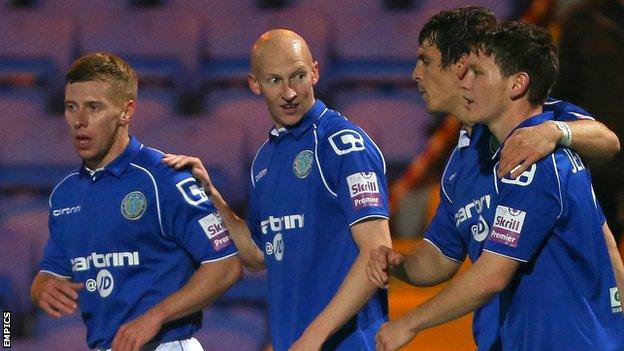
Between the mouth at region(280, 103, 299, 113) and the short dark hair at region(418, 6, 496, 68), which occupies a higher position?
the short dark hair at region(418, 6, 496, 68)

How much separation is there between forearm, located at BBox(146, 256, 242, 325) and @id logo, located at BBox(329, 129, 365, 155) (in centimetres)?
47

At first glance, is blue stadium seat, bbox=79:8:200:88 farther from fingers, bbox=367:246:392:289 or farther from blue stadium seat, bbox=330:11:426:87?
Answer: fingers, bbox=367:246:392:289

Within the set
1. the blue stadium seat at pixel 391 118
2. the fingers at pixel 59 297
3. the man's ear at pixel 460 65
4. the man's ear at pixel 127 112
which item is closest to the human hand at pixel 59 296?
the fingers at pixel 59 297

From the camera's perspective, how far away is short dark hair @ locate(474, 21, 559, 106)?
Result: 2525 mm

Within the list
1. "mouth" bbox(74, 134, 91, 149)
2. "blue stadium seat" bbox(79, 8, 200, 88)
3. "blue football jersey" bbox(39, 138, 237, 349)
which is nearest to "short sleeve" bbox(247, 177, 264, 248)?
"blue football jersey" bbox(39, 138, 237, 349)

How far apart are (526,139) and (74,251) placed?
4.50ft

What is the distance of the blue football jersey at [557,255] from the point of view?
2385 mm

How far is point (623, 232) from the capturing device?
480 centimetres

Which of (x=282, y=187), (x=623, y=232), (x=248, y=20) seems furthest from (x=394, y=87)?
(x=282, y=187)

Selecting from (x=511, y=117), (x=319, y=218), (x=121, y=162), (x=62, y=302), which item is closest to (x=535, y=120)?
(x=511, y=117)

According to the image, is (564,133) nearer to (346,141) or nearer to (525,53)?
(525,53)

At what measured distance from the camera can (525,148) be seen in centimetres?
240

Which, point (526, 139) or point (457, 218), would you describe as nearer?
point (526, 139)

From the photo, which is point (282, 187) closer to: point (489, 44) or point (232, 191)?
point (489, 44)
